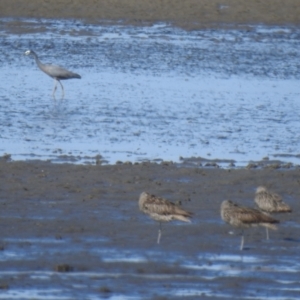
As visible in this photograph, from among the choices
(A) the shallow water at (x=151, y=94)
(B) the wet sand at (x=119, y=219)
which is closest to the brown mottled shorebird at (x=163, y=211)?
(B) the wet sand at (x=119, y=219)

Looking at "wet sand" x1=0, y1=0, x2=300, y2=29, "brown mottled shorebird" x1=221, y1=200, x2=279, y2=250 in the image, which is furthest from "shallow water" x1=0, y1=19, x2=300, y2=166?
Answer: "brown mottled shorebird" x1=221, y1=200, x2=279, y2=250

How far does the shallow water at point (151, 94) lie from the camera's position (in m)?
13.9

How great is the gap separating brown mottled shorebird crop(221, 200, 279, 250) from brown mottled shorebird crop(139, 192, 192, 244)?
1.23 ft

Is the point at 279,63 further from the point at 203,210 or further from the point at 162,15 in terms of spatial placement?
the point at 203,210

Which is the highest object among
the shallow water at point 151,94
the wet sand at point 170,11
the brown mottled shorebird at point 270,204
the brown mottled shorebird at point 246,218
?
the wet sand at point 170,11

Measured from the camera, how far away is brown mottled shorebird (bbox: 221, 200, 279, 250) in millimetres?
9398

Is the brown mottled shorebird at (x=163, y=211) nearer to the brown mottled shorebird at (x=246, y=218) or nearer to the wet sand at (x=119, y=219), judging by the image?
the wet sand at (x=119, y=219)

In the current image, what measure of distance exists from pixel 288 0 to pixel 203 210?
22.5 meters

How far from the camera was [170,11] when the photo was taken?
3117cm

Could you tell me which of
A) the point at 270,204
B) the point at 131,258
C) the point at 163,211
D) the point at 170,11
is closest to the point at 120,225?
the point at 163,211

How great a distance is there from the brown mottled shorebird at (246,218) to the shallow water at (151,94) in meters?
3.56

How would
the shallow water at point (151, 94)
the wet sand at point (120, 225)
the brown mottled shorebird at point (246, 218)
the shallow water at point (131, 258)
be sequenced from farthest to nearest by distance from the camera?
the shallow water at point (151, 94) < the brown mottled shorebird at point (246, 218) < the wet sand at point (120, 225) < the shallow water at point (131, 258)

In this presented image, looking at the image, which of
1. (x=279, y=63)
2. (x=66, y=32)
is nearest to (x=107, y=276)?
(x=279, y=63)

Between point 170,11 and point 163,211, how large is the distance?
2219 cm
